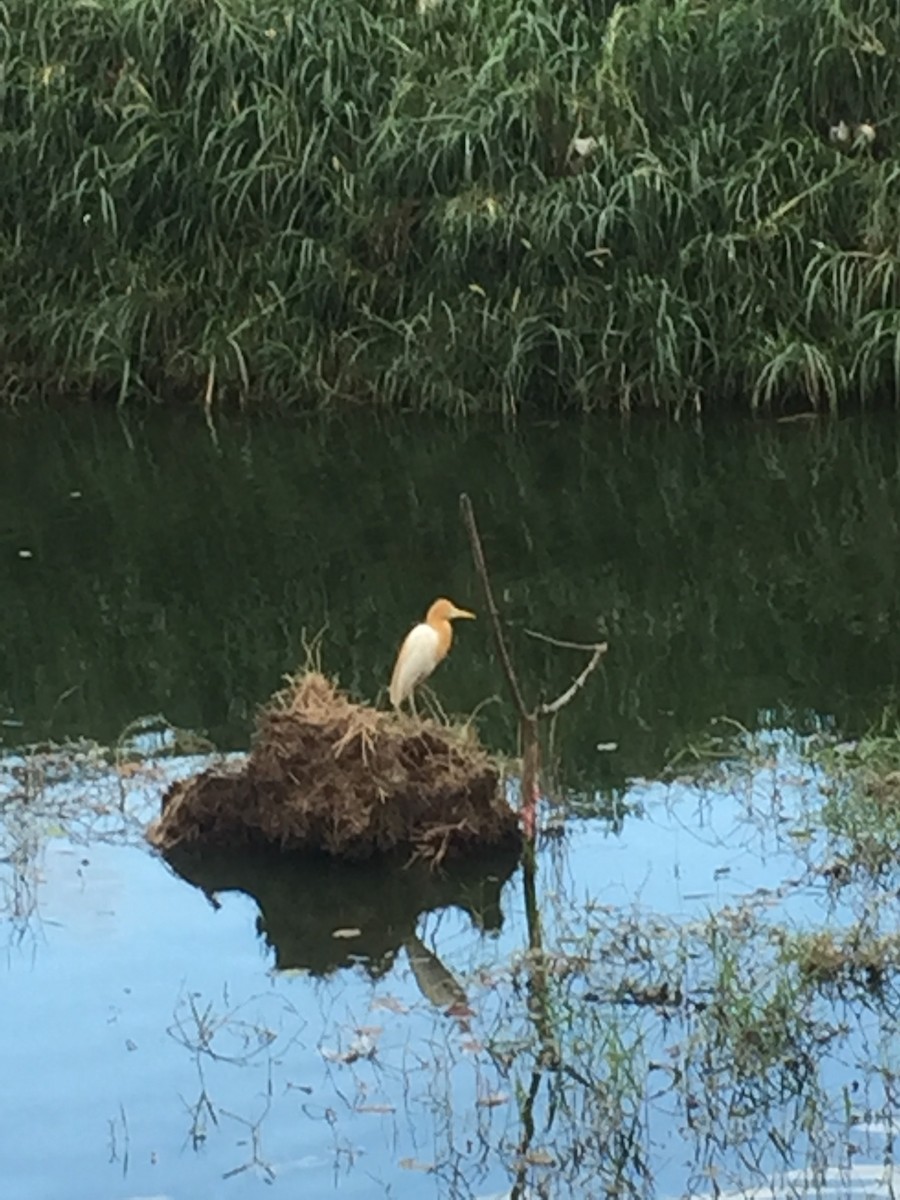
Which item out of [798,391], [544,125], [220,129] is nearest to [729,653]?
[798,391]

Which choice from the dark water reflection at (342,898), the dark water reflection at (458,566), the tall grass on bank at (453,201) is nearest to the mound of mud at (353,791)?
the dark water reflection at (342,898)

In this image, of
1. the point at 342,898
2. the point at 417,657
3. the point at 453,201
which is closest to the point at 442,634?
the point at 417,657

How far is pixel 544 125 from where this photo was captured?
10.8 m

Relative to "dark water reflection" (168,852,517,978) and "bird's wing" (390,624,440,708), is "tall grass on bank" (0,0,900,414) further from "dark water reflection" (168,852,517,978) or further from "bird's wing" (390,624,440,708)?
"dark water reflection" (168,852,517,978)

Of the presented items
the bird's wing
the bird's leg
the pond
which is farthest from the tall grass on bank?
the bird's wing

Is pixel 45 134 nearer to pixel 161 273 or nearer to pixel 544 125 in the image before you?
pixel 161 273

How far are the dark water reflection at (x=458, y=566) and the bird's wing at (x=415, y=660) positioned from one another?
0.53m

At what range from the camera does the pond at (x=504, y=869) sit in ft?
12.1

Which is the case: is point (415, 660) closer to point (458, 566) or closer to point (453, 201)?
point (458, 566)

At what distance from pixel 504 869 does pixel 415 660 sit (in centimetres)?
64

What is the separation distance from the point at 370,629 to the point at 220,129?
Answer: 4859 millimetres

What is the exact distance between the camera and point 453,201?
10734 millimetres

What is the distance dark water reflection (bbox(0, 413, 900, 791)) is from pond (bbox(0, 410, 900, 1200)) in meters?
0.02

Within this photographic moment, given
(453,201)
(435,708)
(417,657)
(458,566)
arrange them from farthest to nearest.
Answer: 1. (453,201)
2. (458,566)
3. (435,708)
4. (417,657)
